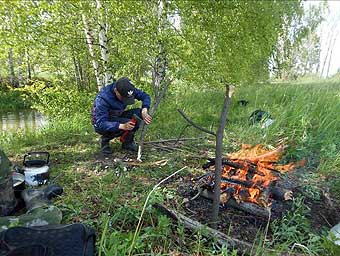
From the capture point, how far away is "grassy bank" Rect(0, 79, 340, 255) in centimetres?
204

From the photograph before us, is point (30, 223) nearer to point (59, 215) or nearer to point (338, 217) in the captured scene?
point (59, 215)

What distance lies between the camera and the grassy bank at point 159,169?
2.04m

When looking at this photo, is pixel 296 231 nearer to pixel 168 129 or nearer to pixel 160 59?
pixel 168 129

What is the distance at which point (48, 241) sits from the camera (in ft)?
5.58

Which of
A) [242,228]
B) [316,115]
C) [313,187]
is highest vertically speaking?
[316,115]

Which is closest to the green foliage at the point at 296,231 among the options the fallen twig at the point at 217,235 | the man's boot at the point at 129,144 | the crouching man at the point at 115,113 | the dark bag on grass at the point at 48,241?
the fallen twig at the point at 217,235

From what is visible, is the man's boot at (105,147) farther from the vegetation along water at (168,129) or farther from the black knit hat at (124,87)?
the black knit hat at (124,87)

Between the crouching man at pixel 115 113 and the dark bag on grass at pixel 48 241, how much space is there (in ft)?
6.54

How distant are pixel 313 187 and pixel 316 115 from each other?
8.20 ft

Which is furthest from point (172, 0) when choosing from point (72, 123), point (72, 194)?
point (72, 194)

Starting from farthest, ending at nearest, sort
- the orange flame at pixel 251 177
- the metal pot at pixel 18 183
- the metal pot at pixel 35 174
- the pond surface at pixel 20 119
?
the pond surface at pixel 20 119, the metal pot at pixel 35 174, the metal pot at pixel 18 183, the orange flame at pixel 251 177

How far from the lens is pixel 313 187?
9.35 ft

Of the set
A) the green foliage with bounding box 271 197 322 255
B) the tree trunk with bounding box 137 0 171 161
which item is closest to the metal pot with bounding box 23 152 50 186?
the green foliage with bounding box 271 197 322 255

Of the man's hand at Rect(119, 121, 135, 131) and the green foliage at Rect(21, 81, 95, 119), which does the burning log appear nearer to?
the man's hand at Rect(119, 121, 135, 131)
